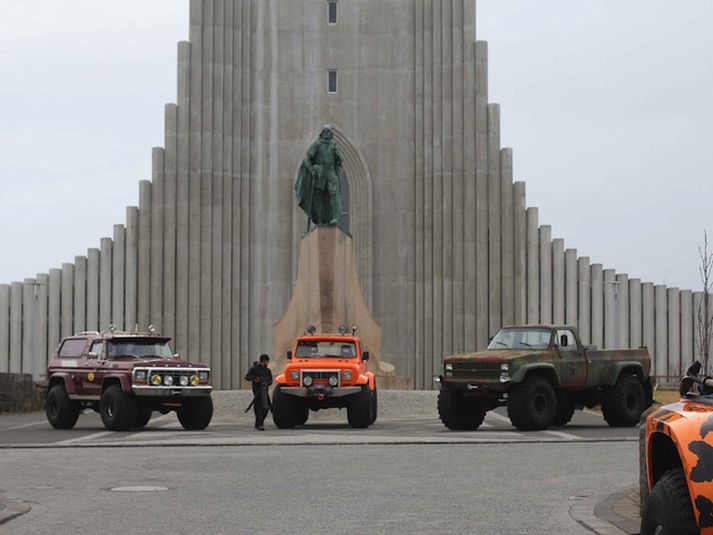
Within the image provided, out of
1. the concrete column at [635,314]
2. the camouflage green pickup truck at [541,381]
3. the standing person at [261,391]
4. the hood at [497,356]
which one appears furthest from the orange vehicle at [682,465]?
the concrete column at [635,314]

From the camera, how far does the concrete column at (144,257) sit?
5581 centimetres

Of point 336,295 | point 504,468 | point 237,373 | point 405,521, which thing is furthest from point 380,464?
point 237,373

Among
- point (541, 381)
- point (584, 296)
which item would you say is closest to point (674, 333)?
point (584, 296)

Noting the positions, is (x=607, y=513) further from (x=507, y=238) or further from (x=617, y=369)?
(x=507, y=238)

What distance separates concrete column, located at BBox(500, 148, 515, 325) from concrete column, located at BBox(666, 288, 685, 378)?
259 inches

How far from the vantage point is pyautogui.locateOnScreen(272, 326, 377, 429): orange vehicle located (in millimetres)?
26641

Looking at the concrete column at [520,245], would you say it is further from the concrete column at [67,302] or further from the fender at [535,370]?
the fender at [535,370]

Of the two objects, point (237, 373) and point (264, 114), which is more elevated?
point (264, 114)

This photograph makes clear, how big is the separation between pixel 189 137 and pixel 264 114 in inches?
128

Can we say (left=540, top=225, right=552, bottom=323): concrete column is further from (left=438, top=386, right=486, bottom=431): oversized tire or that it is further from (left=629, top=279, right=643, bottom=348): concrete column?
(left=438, top=386, right=486, bottom=431): oversized tire

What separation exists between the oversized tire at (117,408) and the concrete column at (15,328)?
101 ft

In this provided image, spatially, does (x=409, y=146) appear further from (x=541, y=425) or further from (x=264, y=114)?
(x=541, y=425)

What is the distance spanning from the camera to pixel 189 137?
56.3 meters

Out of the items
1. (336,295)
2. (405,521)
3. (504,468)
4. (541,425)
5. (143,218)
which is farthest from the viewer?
(143,218)
